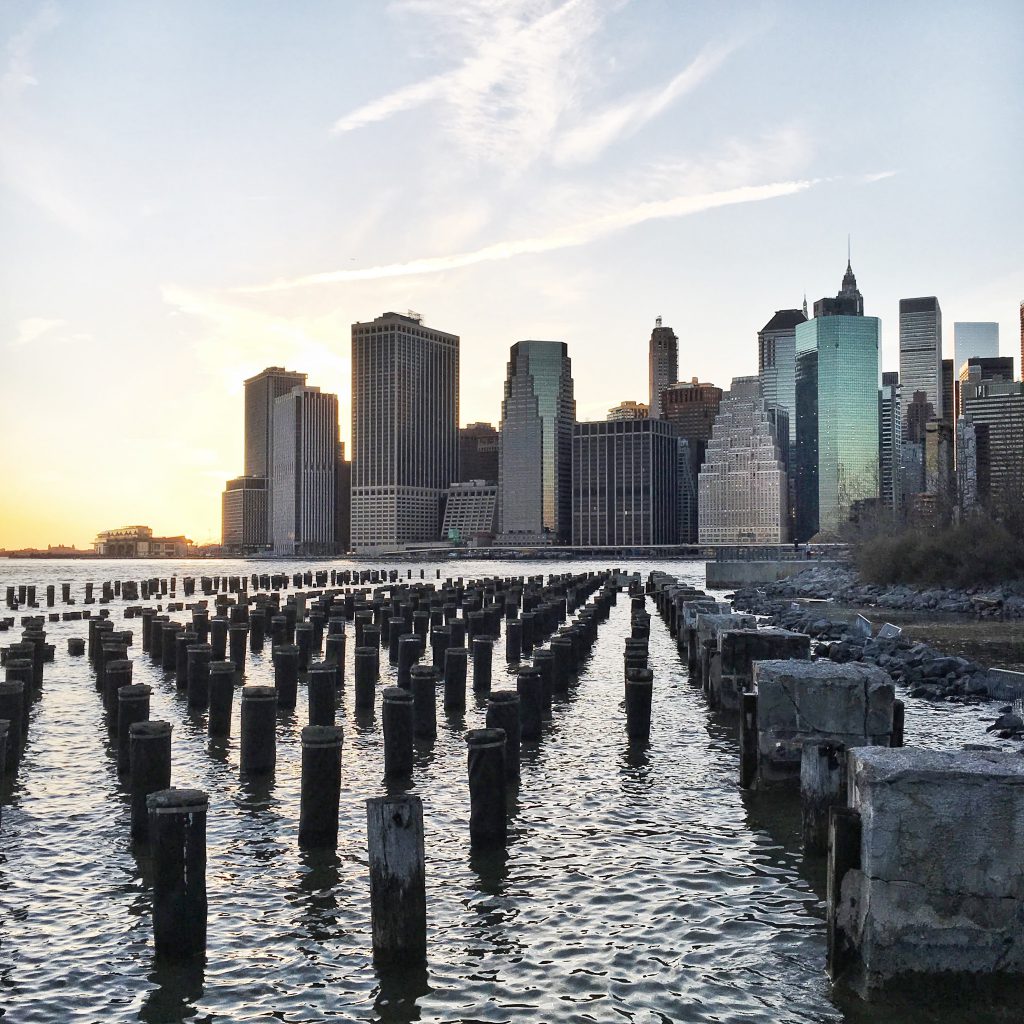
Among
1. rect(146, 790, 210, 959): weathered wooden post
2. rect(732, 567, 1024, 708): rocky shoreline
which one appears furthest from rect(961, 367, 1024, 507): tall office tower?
rect(146, 790, 210, 959): weathered wooden post

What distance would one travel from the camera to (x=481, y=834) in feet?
34.8

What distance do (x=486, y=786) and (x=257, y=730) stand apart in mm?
4686

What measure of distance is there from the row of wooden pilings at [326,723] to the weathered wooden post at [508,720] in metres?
0.02

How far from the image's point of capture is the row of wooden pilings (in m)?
7.94

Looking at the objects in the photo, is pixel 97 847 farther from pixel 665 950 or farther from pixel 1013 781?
pixel 1013 781

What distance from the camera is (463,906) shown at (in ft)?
30.0

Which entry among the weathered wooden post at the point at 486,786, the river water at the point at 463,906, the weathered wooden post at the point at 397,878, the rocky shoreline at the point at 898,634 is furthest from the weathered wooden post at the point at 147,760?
the rocky shoreline at the point at 898,634

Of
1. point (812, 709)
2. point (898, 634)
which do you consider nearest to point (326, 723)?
point (812, 709)

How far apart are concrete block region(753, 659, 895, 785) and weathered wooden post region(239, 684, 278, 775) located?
664cm

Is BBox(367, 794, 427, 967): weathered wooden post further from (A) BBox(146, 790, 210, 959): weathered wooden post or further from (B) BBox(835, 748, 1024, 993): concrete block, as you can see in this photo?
(B) BBox(835, 748, 1024, 993): concrete block

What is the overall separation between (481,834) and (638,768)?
4427 mm

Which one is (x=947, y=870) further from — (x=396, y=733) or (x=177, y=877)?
(x=396, y=733)

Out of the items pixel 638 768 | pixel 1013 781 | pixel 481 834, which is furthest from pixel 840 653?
pixel 1013 781

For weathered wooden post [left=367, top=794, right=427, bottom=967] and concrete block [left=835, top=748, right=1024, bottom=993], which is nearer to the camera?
concrete block [left=835, top=748, right=1024, bottom=993]
